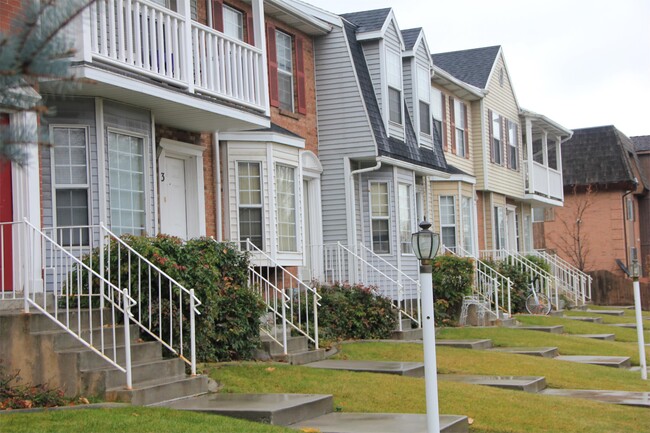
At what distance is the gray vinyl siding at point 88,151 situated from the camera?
1271cm

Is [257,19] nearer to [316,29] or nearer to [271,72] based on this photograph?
[271,72]

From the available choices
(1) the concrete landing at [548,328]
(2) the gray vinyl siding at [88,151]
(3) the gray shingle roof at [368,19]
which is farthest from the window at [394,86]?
(2) the gray vinyl siding at [88,151]

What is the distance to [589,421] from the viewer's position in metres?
11.4

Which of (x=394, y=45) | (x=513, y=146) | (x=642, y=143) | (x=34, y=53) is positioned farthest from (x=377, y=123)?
(x=642, y=143)

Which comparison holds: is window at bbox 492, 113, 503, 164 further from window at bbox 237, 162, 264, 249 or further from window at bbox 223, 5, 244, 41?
window at bbox 237, 162, 264, 249

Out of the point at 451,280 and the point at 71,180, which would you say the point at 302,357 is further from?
the point at 451,280

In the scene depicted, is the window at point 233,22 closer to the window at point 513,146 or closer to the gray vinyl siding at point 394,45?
the gray vinyl siding at point 394,45

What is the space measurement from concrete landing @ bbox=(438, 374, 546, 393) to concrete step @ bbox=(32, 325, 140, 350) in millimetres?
4870

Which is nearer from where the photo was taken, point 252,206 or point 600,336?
point 252,206

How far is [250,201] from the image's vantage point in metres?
17.6

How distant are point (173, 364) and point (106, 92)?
3902mm

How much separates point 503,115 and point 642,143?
2129 cm

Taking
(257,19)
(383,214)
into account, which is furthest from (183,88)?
(383,214)

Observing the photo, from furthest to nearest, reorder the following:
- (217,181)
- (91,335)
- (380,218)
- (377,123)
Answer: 1. (380,218)
2. (377,123)
3. (217,181)
4. (91,335)
